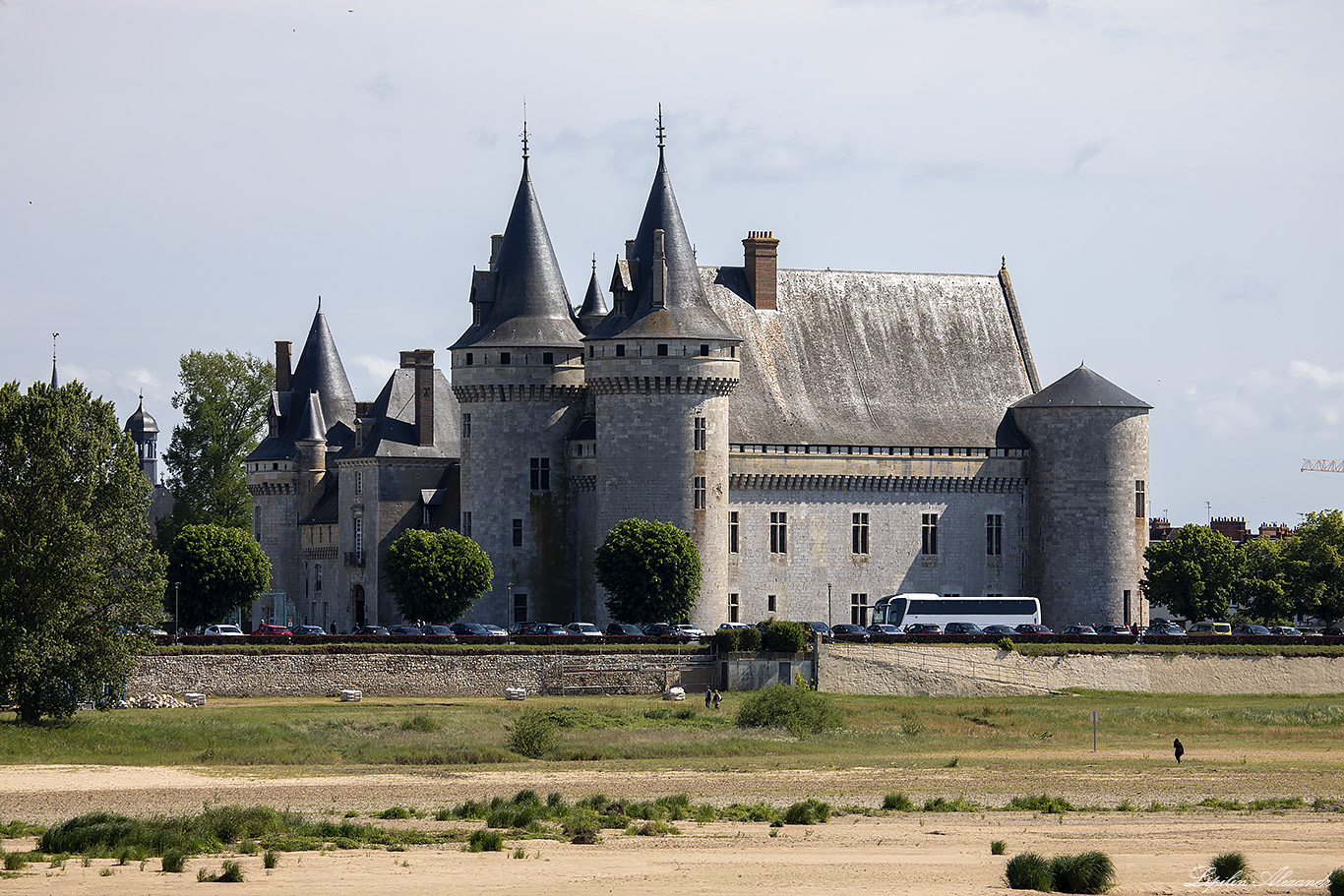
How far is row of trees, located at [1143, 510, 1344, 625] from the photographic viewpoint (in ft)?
294

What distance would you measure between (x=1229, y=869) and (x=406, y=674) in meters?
41.8

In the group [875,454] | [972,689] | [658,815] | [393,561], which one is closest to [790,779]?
[658,815]

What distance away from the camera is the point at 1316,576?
9419cm

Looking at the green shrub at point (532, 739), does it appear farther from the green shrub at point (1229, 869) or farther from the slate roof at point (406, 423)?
the slate roof at point (406, 423)

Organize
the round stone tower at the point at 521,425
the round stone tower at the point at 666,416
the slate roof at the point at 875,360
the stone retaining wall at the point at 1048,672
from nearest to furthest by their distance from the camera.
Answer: the stone retaining wall at the point at 1048,672 → the round stone tower at the point at 666,416 → the round stone tower at the point at 521,425 → the slate roof at the point at 875,360

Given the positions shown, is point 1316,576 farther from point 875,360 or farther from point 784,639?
point 784,639

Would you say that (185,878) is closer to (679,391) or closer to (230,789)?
(230,789)

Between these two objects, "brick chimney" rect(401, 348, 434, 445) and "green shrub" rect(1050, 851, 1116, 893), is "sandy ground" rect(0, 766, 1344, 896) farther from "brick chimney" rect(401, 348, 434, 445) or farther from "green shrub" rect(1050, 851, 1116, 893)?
"brick chimney" rect(401, 348, 434, 445)

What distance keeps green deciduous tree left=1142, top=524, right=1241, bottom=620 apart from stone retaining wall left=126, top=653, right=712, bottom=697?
80.1 ft

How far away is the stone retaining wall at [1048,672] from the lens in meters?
73.8

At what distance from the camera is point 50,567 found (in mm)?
52375

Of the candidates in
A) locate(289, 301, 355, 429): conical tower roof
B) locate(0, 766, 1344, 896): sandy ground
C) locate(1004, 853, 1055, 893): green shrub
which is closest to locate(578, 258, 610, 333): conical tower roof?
locate(289, 301, 355, 429): conical tower roof

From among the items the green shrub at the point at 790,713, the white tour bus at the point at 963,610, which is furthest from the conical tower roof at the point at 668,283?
the green shrub at the point at 790,713

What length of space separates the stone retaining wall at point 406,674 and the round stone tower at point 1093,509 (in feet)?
74.0
